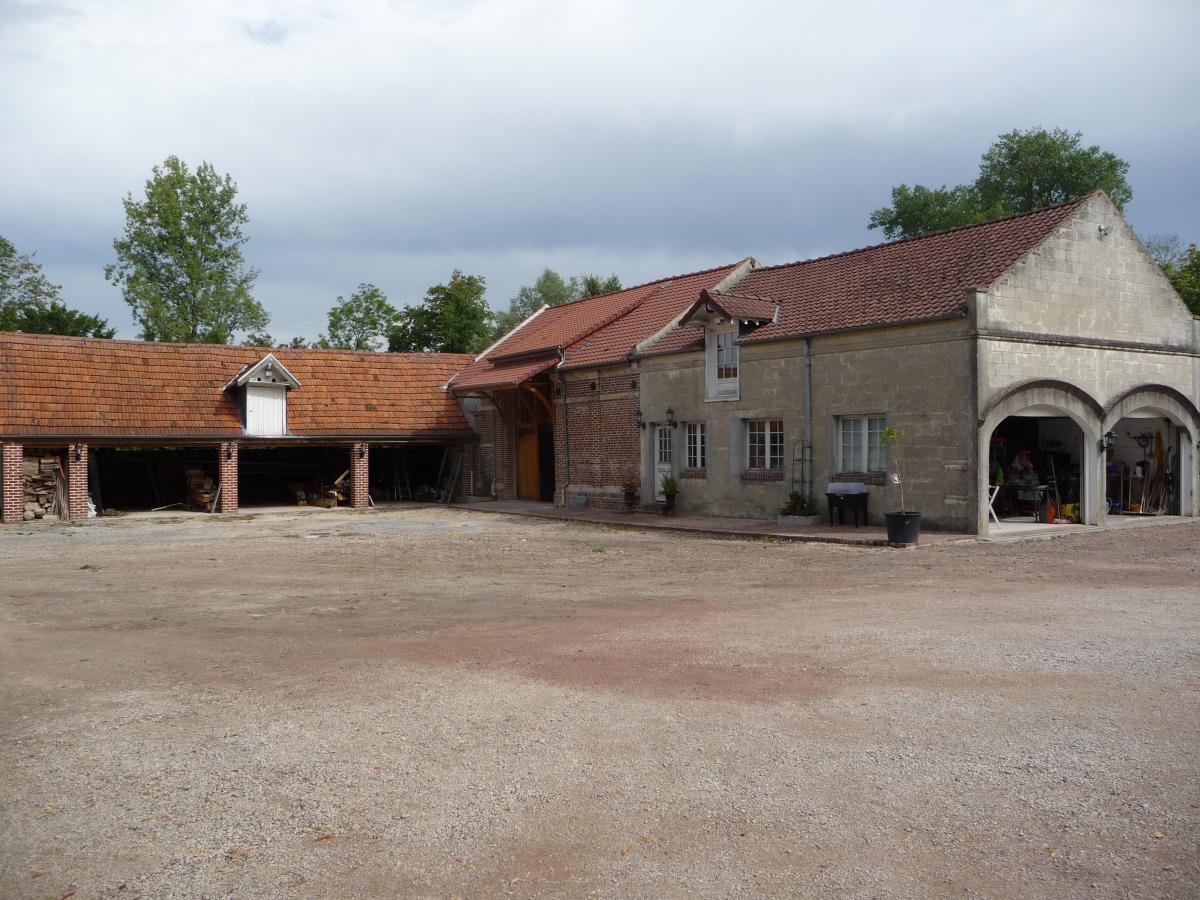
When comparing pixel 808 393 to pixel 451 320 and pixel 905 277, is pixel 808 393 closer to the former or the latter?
pixel 905 277

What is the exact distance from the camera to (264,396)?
1106 inches

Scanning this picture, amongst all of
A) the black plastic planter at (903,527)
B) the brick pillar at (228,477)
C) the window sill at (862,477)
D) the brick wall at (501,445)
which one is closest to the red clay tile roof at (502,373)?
the brick wall at (501,445)

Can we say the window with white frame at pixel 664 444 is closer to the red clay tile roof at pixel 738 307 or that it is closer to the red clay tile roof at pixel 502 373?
the red clay tile roof at pixel 738 307

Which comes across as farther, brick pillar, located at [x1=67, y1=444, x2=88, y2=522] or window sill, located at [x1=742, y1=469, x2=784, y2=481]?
brick pillar, located at [x1=67, y1=444, x2=88, y2=522]

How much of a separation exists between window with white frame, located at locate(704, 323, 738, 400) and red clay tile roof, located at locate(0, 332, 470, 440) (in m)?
11.1

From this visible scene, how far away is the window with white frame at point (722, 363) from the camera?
21.9 meters

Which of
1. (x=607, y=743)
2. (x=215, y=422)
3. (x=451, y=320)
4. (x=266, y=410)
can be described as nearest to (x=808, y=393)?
(x=607, y=743)

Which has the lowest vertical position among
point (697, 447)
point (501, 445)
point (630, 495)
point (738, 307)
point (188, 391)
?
point (630, 495)

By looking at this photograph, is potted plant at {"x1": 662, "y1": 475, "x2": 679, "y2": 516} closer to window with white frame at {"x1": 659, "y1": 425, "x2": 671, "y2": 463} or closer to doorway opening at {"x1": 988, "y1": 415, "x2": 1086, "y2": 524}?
window with white frame at {"x1": 659, "y1": 425, "x2": 671, "y2": 463}

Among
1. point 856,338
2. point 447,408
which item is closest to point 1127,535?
point 856,338

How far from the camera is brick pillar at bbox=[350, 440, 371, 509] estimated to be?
29219 millimetres

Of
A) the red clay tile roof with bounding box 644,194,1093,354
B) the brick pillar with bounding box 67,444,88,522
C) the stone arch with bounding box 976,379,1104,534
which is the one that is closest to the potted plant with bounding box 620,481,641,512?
the red clay tile roof with bounding box 644,194,1093,354

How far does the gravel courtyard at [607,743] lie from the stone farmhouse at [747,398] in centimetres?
709

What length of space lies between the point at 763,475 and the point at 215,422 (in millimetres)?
15424
